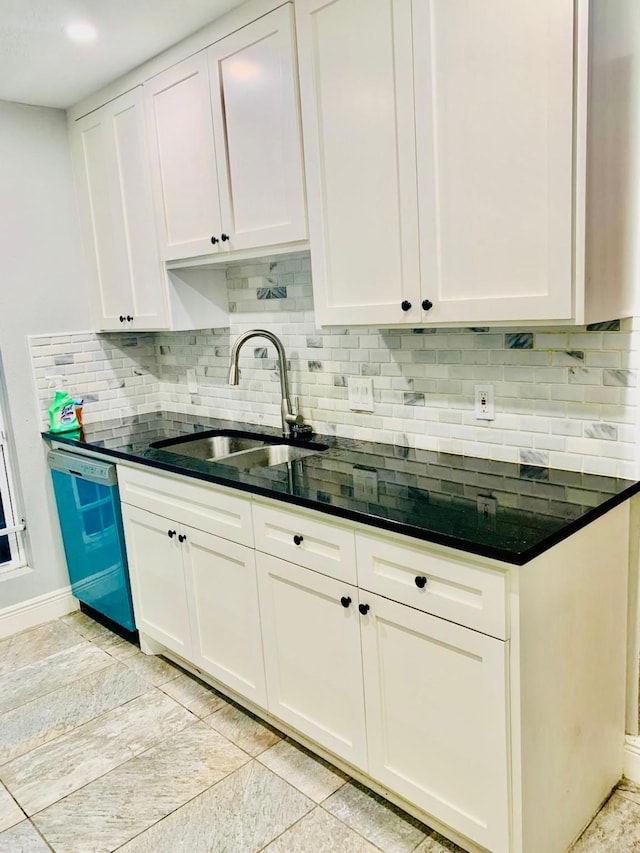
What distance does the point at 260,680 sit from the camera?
2.21m

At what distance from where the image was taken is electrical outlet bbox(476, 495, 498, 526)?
1.58 metres

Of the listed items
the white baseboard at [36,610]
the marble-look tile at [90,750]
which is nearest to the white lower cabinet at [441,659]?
the marble-look tile at [90,750]

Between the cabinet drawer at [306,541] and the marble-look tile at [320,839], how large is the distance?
0.70 metres

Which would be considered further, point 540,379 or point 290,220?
point 290,220

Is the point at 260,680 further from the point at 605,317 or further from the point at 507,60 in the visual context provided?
the point at 507,60

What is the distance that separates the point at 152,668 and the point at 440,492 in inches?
63.8

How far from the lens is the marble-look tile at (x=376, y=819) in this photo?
1.80 m

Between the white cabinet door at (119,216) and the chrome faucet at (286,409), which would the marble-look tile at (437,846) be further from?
the white cabinet door at (119,216)

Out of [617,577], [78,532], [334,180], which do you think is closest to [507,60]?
[334,180]

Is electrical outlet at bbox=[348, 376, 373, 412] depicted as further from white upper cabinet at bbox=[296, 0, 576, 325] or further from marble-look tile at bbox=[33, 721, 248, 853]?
marble-look tile at bbox=[33, 721, 248, 853]

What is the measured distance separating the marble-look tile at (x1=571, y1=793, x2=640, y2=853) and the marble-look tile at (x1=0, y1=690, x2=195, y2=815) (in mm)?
1322

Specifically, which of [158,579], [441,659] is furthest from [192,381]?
[441,659]

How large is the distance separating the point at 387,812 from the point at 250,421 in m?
1.69

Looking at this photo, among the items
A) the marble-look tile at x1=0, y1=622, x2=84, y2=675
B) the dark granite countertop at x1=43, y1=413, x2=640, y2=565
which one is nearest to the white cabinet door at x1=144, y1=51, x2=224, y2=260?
the dark granite countertop at x1=43, y1=413, x2=640, y2=565
